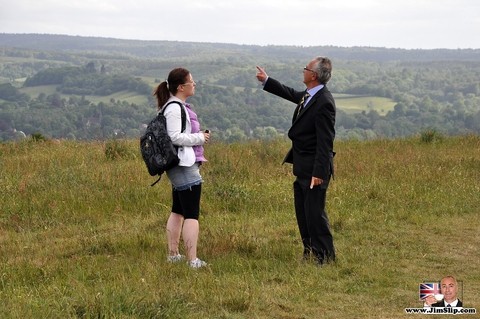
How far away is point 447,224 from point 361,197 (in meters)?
1.65

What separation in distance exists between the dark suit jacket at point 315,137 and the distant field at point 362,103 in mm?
76194

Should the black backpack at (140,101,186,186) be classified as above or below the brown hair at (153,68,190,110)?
below

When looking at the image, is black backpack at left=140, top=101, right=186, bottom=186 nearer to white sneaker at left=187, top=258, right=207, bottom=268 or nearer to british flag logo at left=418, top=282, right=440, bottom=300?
white sneaker at left=187, top=258, right=207, bottom=268

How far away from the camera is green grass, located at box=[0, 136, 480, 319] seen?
546cm

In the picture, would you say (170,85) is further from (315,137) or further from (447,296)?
(447,296)

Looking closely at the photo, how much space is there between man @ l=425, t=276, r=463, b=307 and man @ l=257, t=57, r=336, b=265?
121 cm

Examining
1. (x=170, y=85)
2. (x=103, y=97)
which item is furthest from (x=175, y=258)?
(x=103, y=97)

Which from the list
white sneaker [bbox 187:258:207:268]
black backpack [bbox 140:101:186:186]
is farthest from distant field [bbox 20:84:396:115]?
black backpack [bbox 140:101:186:186]

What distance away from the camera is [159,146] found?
20.6 feet

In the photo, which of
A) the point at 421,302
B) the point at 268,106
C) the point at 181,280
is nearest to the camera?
the point at 421,302

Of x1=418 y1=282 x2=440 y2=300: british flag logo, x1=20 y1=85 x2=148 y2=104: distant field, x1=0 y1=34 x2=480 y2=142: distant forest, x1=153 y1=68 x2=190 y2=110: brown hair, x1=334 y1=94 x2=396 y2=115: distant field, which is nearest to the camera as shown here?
x1=418 y1=282 x2=440 y2=300: british flag logo

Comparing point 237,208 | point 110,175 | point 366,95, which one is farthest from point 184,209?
point 366,95

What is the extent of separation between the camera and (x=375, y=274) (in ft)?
21.3

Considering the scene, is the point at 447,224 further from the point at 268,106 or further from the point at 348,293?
the point at 268,106
